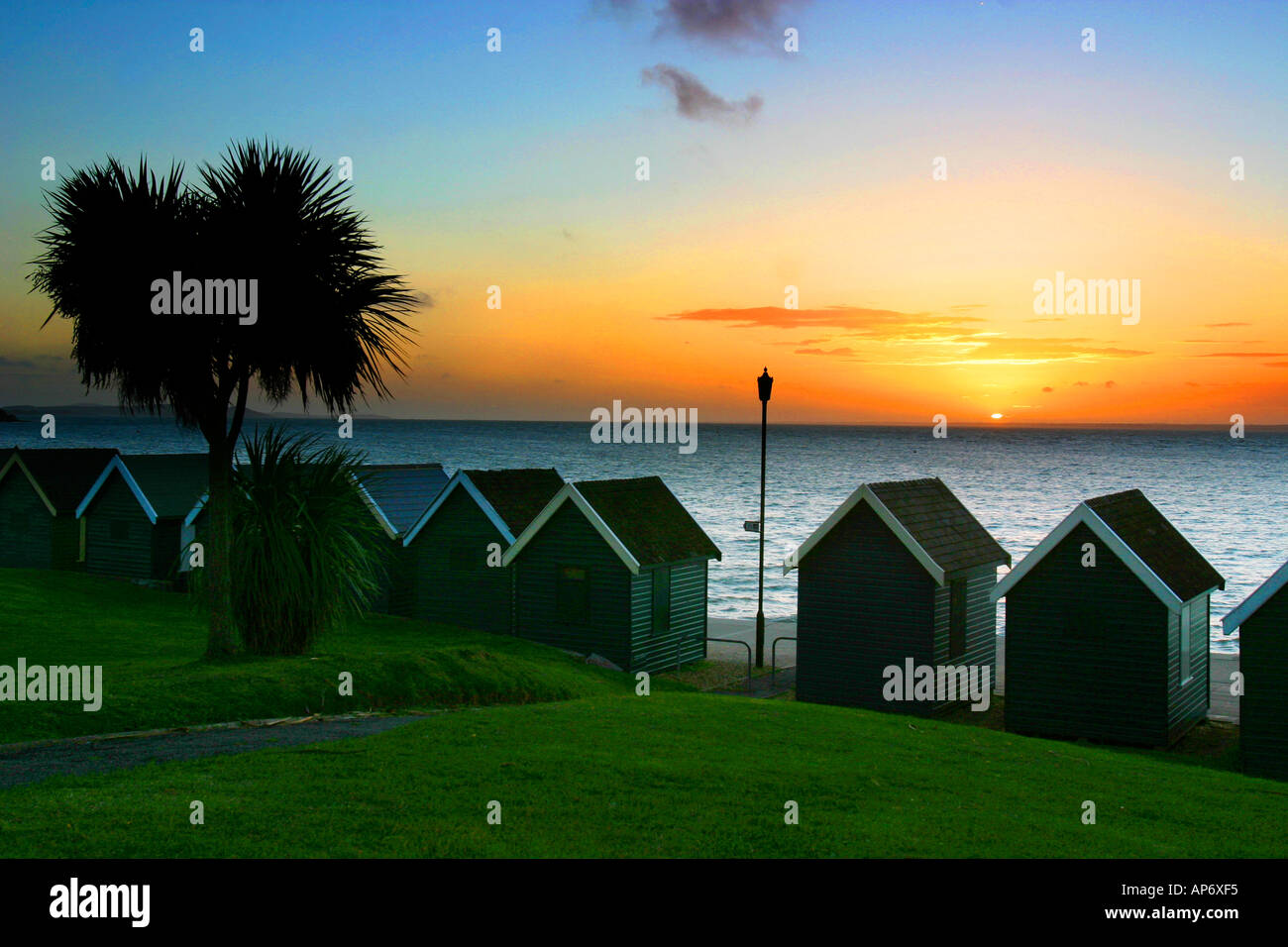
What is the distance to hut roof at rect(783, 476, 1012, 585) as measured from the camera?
26.8 metres

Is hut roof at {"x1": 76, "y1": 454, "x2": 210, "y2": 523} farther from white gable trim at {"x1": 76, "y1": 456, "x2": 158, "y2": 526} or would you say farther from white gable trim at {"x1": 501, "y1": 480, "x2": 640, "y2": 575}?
white gable trim at {"x1": 501, "y1": 480, "x2": 640, "y2": 575}

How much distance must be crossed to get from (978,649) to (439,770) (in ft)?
67.2

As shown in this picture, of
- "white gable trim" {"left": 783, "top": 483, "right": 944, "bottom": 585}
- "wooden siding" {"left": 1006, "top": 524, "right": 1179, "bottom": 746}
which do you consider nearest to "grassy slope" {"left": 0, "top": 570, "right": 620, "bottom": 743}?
"white gable trim" {"left": 783, "top": 483, "right": 944, "bottom": 585}

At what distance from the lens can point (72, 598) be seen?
35.2 meters

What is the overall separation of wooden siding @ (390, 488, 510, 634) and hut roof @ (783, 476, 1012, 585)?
10.2m

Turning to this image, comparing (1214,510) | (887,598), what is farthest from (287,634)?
(1214,510)

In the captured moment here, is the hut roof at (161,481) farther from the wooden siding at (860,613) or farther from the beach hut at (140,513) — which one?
the wooden siding at (860,613)

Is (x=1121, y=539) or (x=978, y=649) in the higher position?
(x=1121, y=539)

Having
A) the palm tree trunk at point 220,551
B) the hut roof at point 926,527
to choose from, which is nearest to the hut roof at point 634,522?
the hut roof at point 926,527

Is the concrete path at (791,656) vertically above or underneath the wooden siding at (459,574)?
underneath

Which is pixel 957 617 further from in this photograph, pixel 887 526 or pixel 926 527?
pixel 887 526

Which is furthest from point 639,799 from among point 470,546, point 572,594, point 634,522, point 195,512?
point 195,512

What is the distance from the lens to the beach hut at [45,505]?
4438cm
